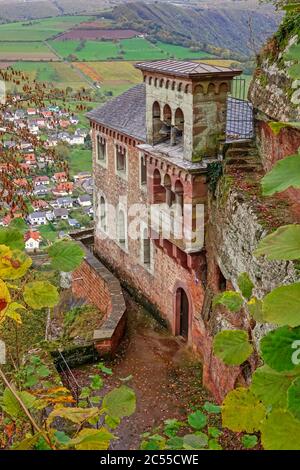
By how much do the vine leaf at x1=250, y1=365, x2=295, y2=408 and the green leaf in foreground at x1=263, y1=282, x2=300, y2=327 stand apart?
1.24 feet

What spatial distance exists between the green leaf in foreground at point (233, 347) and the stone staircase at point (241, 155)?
33.9ft

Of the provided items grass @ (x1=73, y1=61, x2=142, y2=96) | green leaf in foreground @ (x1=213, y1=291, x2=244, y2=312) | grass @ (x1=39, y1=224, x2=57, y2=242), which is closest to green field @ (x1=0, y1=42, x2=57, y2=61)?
grass @ (x1=73, y1=61, x2=142, y2=96)

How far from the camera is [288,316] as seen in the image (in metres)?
2.21

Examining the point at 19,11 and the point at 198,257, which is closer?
the point at 198,257

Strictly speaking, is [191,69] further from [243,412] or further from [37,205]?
[243,412]

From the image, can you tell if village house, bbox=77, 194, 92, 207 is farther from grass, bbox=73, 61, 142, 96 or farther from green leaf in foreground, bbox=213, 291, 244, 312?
green leaf in foreground, bbox=213, 291, 244, 312

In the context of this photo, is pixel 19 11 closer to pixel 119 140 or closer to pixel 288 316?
pixel 119 140

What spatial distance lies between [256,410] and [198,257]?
1166 centimetres

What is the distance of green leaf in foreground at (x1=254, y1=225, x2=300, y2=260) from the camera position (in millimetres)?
2266

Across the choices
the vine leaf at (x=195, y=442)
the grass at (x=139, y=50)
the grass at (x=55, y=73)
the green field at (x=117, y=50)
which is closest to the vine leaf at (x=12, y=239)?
the vine leaf at (x=195, y=442)

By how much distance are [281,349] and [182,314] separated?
1516cm

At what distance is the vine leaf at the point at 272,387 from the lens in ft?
8.15

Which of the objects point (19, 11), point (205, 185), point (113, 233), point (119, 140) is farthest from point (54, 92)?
point (19, 11)

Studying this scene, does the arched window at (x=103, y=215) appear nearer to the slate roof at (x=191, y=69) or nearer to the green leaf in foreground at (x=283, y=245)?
the slate roof at (x=191, y=69)
